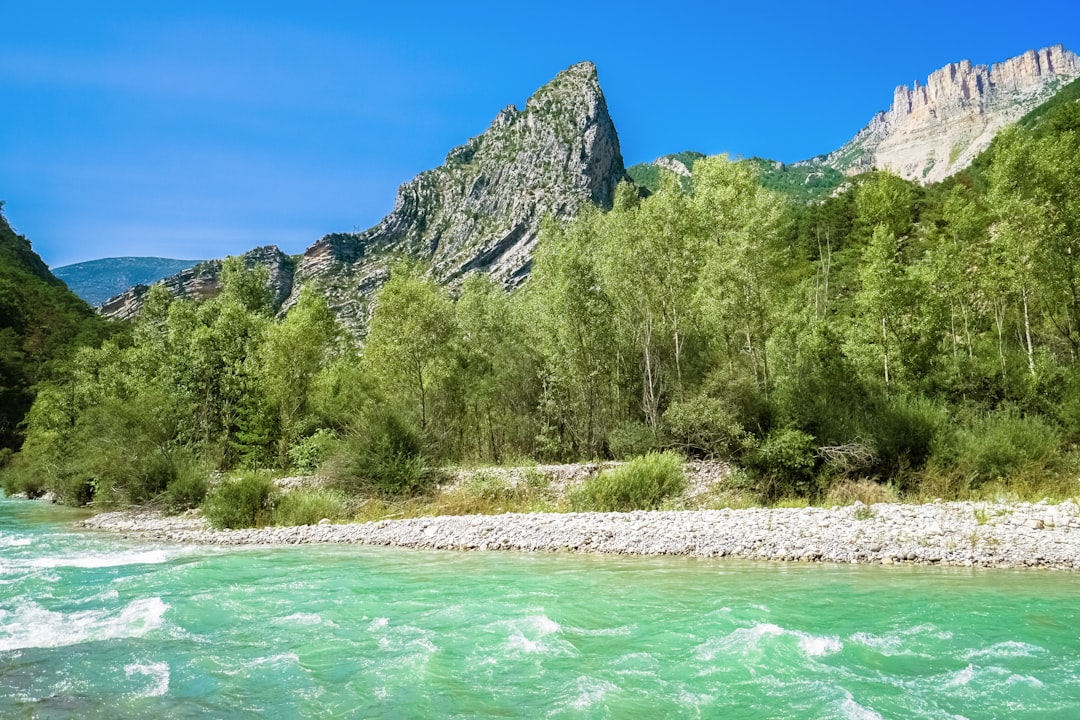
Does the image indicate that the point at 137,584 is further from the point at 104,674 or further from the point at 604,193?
the point at 604,193

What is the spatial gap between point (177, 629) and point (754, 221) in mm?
19970

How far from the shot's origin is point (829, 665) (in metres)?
6.54

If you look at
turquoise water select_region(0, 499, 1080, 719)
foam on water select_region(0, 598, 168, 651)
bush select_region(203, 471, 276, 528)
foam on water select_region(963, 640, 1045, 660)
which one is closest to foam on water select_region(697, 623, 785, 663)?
turquoise water select_region(0, 499, 1080, 719)

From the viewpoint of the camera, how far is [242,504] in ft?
63.5

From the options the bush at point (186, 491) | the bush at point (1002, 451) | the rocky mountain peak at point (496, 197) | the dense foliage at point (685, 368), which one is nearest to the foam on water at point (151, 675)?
the dense foliage at point (685, 368)

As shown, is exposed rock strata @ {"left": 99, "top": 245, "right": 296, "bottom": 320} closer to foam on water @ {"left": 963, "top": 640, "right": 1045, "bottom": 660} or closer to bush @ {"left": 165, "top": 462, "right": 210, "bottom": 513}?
bush @ {"left": 165, "top": 462, "right": 210, "bottom": 513}

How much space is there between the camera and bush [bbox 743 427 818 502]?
59.0 feet

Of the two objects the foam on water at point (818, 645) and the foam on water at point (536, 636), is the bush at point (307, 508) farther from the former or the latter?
the foam on water at point (818, 645)

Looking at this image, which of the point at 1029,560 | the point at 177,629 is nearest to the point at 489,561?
the point at 177,629

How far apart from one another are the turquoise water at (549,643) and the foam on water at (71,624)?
51mm

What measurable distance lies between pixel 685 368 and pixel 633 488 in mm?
9220

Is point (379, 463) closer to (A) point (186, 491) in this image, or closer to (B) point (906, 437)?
(A) point (186, 491)

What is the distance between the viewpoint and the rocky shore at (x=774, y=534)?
11.4 metres

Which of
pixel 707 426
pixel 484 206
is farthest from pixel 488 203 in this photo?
pixel 707 426
